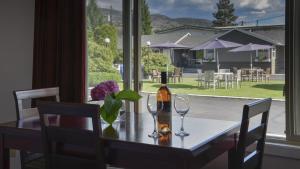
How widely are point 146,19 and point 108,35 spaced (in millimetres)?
461

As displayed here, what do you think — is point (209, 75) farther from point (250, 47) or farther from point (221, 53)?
point (250, 47)

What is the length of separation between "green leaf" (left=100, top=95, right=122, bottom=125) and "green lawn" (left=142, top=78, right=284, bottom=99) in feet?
4.12

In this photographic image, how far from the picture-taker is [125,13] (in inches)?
146

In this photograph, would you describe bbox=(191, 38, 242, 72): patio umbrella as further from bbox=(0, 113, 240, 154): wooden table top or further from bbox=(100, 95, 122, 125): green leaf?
bbox=(100, 95, 122, 125): green leaf

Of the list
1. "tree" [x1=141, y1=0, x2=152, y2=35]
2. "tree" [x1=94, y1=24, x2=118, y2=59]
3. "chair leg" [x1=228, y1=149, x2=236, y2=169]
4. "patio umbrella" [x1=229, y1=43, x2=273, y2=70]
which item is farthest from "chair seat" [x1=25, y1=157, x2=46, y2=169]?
"patio umbrella" [x1=229, y1=43, x2=273, y2=70]

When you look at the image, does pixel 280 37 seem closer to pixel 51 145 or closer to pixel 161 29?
pixel 161 29

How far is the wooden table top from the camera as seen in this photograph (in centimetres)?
184

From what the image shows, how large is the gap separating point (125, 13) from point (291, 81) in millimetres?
1702

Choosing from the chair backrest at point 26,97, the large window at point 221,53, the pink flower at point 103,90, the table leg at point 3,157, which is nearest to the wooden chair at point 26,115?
the chair backrest at point 26,97

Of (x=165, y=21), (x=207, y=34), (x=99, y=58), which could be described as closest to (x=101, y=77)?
(x=99, y=58)

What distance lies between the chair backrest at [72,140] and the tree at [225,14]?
5.68 feet

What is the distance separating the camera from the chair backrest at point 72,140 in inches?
72.9

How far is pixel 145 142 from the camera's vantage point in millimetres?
1830

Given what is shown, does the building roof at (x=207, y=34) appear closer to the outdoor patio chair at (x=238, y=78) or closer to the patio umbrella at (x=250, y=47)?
the patio umbrella at (x=250, y=47)
